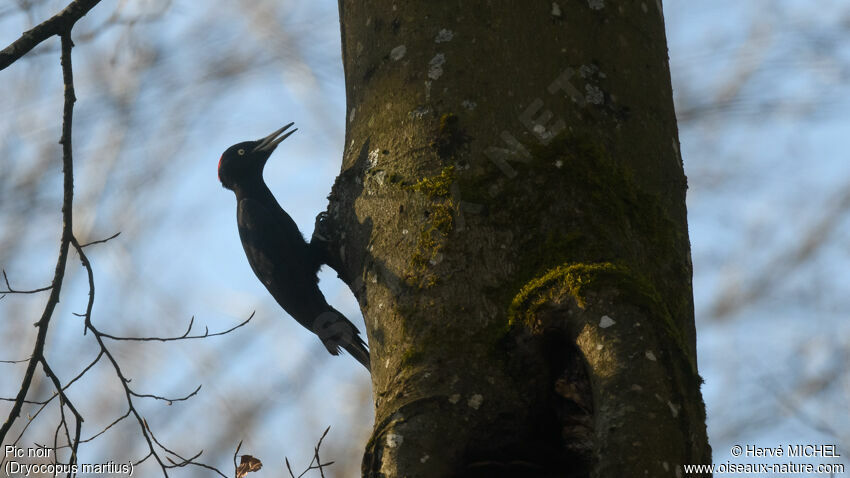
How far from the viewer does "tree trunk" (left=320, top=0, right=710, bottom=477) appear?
174 centimetres

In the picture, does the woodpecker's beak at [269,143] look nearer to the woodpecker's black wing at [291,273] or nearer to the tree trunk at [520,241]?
the woodpecker's black wing at [291,273]

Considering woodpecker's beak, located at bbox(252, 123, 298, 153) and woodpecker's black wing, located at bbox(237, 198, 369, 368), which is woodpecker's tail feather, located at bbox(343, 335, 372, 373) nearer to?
woodpecker's black wing, located at bbox(237, 198, 369, 368)

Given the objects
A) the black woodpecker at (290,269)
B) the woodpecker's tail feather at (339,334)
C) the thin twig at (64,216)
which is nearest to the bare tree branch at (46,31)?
the thin twig at (64,216)

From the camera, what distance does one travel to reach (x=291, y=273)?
13.2ft

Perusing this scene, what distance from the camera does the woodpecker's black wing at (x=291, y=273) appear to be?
4.00 metres

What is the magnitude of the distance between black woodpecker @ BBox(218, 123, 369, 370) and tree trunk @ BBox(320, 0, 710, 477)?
160 centimetres

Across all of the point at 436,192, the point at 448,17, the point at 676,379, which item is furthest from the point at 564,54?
the point at 676,379

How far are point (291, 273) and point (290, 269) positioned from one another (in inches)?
0.8

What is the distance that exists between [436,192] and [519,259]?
0.91 feet

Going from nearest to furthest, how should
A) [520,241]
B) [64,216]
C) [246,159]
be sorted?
[520,241] < [64,216] < [246,159]

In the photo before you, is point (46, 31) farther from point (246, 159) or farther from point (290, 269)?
point (246, 159)

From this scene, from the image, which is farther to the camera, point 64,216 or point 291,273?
point 291,273

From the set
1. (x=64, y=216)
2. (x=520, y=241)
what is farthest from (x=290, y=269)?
(x=520, y=241)

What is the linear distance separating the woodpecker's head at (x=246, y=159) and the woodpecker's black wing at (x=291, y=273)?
400 millimetres
